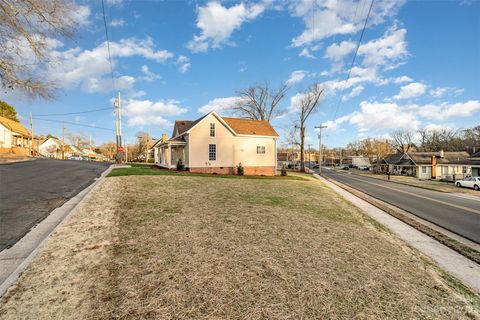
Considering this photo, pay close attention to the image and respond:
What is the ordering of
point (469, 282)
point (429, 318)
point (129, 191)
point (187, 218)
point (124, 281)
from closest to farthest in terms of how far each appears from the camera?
point (429, 318) → point (124, 281) → point (469, 282) → point (187, 218) → point (129, 191)

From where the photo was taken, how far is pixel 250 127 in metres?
28.3

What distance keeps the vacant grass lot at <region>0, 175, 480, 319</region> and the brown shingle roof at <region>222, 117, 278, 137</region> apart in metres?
20.8

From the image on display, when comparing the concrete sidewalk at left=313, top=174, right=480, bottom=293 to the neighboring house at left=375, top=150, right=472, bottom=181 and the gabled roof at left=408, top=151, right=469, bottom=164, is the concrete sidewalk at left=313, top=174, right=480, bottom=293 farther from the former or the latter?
the gabled roof at left=408, top=151, right=469, bottom=164

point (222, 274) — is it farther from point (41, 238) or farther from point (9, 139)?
point (9, 139)

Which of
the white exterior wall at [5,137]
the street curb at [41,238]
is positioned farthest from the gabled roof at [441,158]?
the white exterior wall at [5,137]

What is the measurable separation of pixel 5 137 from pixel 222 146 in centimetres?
3496

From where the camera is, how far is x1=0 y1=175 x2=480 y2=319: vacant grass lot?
3.00 metres

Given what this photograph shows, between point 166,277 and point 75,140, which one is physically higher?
point 75,140

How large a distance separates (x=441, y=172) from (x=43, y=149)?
100 m

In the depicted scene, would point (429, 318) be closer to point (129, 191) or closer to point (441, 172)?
point (129, 191)

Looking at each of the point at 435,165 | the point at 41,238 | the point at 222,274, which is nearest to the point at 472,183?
the point at 435,165

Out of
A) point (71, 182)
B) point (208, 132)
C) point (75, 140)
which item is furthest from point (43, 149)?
point (71, 182)

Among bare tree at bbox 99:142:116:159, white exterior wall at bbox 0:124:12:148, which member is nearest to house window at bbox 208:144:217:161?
white exterior wall at bbox 0:124:12:148

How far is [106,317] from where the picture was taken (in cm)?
277
